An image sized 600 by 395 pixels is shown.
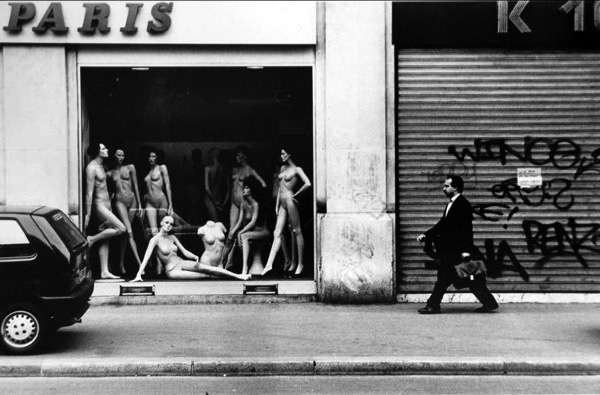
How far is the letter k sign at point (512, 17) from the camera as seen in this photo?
11.6 m

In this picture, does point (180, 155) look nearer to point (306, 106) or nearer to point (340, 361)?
point (306, 106)

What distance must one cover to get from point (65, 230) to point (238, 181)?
3.81 m

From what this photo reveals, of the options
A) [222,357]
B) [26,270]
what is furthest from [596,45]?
[26,270]

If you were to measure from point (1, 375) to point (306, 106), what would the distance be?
19.7 feet

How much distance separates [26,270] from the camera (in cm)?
836

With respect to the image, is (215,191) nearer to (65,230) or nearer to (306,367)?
(65,230)

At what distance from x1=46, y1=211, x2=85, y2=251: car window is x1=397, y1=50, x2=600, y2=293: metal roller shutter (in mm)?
4827

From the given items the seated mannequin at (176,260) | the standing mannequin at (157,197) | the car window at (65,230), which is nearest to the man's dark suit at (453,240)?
the seated mannequin at (176,260)

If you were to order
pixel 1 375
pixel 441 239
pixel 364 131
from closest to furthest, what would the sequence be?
pixel 1 375, pixel 441 239, pixel 364 131

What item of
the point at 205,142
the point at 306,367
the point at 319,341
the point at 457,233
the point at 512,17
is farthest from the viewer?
the point at 205,142

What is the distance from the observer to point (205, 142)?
12133 mm

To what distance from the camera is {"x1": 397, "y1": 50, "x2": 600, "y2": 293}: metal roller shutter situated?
38.5ft

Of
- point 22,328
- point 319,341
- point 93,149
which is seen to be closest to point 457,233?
point 319,341

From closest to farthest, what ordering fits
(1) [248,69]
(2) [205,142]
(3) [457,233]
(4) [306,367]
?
1. (4) [306,367]
2. (3) [457,233]
3. (1) [248,69]
4. (2) [205,142]
